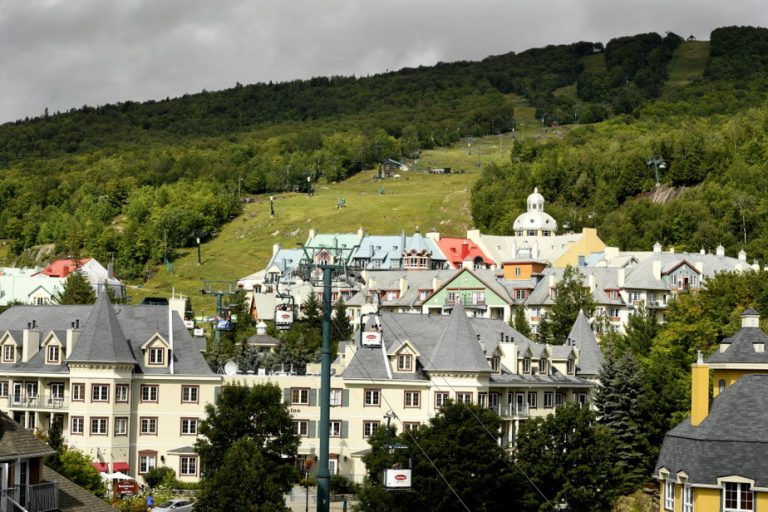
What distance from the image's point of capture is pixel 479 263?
189625 millimetres

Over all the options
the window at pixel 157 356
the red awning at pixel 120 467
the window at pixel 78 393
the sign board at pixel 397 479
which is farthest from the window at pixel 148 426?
the sign board at pixel 397 479

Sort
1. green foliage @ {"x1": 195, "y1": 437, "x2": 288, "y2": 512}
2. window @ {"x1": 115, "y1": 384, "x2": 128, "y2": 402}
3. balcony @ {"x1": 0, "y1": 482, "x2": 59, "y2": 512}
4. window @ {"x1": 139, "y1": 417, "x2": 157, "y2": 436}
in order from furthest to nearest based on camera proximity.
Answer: window @ {"x1": 139, "y1": 417, "x2": 157, "y2": 436} → window @ {"x1": 115, "y1": 384, "x2": 128, "y2": 402} → green foliage @ {"x1": 195, "y1": 437, "x2": 288, "y2": 512} → balcony @ {"x1": 0, "y1": 482, "x2": 59, "y2": 512}

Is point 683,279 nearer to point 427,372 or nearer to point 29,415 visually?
point 427,372

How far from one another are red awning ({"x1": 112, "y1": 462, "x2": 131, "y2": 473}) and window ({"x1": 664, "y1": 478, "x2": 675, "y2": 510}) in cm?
3556

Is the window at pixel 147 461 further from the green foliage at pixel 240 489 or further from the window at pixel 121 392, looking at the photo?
the green foliage at pixel 240 489

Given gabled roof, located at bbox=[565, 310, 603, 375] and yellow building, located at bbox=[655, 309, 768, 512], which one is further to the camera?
gabled roof, located at bbox=[565, 310, 603, 375]

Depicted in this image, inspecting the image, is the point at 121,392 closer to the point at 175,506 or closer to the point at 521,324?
the point at 175,506

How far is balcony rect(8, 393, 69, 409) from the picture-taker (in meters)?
87.4

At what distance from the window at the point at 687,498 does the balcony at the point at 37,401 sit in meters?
41.0

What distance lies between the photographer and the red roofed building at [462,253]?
623 ft

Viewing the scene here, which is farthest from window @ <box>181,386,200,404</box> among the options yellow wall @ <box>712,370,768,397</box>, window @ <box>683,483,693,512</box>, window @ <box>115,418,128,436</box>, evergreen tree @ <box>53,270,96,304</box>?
evergreen tree @ <box>53,270,96,304</box>

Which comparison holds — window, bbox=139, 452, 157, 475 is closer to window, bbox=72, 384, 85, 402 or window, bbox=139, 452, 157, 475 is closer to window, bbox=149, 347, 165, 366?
window, bbox=72, 384, 85, 402

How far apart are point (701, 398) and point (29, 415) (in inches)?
1715

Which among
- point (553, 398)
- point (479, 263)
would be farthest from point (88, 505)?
point (479, 263)
